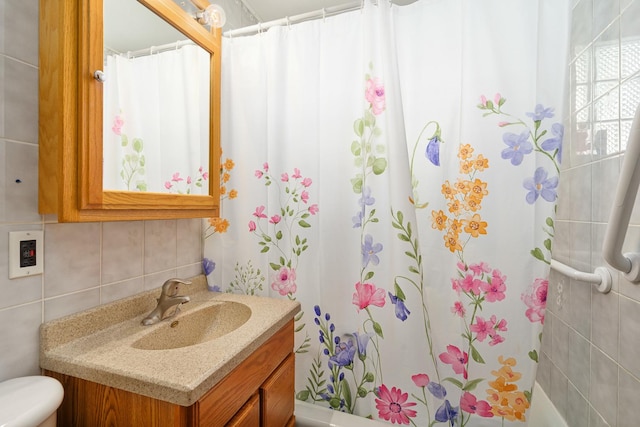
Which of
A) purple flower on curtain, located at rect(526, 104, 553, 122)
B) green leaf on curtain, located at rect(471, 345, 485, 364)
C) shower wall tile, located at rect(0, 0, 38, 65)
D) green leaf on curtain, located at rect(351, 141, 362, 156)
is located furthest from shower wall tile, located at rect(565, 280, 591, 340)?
shower wall tile, located at rect(0, 0, 38, 65)

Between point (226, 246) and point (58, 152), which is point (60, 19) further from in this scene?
point (226, 246)

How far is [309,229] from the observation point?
4.25 ft

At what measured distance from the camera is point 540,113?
40.7 inches

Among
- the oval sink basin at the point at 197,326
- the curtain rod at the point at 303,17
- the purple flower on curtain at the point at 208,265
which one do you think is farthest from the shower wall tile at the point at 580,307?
the purple flower on curtain at the point at 208,265

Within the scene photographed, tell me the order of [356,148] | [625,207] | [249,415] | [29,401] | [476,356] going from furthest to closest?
[356,148]
[476,356]
[249,415]
[625,207]
[29,401]

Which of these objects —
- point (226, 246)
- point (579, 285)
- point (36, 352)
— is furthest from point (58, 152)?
point (579, 285)

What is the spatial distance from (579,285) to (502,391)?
517 millimetres

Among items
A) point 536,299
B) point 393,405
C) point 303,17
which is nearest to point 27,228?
point 303,17

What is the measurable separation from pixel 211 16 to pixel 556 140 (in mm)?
1383

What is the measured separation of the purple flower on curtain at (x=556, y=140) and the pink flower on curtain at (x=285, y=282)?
1084 millimetres

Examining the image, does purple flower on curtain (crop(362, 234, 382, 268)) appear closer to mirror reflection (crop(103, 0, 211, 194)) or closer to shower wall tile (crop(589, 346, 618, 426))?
mirror reflection (crop(103, 0, 211, 194))

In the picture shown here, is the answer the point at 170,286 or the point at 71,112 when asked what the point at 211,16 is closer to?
the point at 71,112

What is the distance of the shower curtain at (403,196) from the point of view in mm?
1063

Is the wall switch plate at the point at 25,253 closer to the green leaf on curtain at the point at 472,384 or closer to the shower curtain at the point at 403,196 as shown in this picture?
the shower curtain at the point at 403,196
